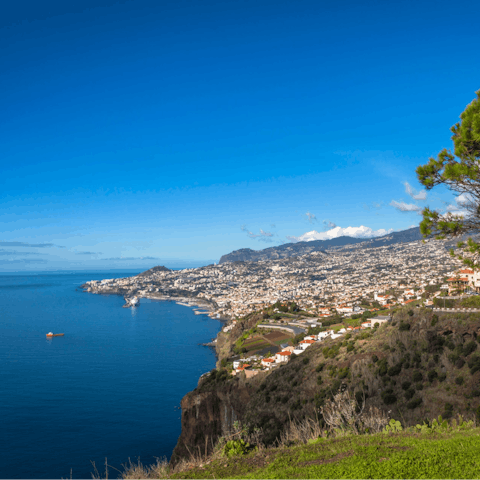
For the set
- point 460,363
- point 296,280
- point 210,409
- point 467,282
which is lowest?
point 296,280

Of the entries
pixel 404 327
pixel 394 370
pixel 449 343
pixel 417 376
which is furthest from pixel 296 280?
pixel 417 376

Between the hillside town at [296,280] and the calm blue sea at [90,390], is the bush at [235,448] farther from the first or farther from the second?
the hillside town at [296,280]

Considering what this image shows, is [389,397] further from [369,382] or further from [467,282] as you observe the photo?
[467,282]

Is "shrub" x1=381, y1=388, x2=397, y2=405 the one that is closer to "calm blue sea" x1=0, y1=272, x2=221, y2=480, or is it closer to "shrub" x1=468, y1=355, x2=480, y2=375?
"shrub" x1=468, y1=355, x2=480, y2=375

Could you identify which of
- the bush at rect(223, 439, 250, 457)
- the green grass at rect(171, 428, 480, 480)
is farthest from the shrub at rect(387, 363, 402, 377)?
the bush at rect(223, 439, 250, 457)

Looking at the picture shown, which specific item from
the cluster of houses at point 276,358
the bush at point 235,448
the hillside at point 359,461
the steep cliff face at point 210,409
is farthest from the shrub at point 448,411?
the cluster of houses at point 276,358
